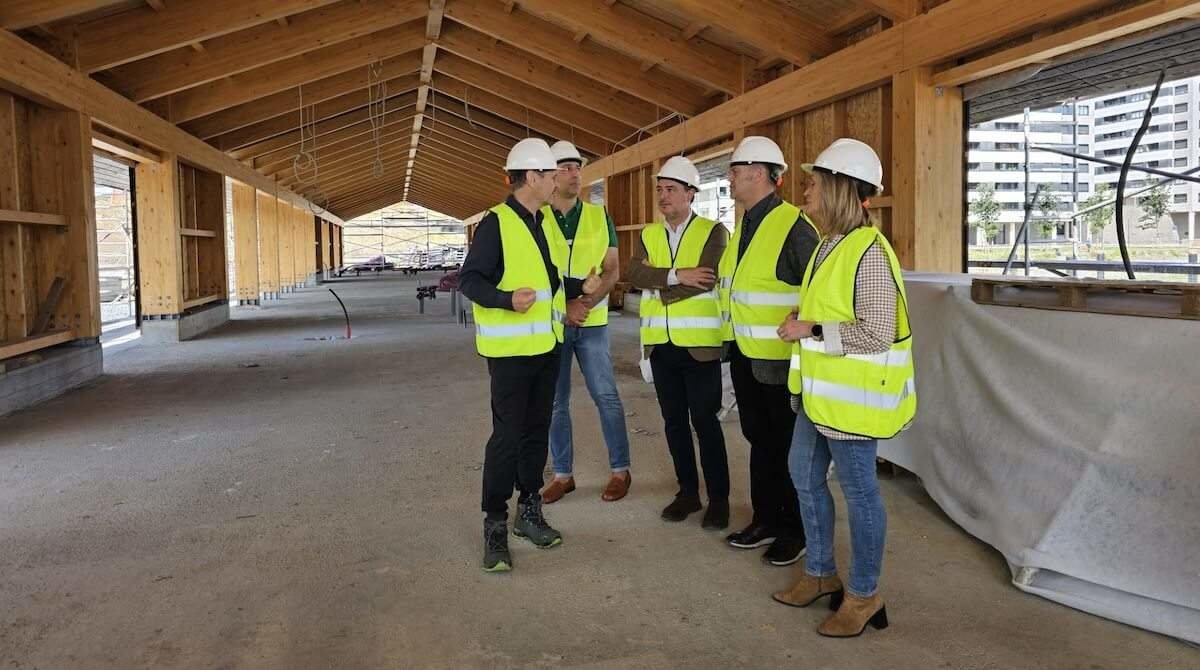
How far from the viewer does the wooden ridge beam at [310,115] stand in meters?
15.9

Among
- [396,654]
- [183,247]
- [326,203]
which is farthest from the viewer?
[326,203]

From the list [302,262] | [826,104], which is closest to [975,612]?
[826,104]

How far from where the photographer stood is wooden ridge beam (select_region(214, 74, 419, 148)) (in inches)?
627

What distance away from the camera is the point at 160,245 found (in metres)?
12.9

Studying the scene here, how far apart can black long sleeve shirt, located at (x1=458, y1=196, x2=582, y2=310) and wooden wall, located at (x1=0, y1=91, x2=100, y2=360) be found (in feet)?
21.0

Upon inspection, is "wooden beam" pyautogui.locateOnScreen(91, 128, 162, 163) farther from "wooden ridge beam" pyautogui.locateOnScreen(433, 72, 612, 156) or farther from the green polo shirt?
the green polo shirt

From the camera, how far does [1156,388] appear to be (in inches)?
124

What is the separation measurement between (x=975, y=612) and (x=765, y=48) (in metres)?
6.98

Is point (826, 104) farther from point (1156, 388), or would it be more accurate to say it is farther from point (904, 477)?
point (1156, 388)

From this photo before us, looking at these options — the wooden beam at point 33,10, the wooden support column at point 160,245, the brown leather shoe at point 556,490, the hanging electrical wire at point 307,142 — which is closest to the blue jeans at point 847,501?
the brown leather shoe at point 556,490

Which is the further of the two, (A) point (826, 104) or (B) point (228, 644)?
(A) point (826, 104)

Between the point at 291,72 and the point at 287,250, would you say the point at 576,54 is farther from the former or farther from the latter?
the point at 287,250

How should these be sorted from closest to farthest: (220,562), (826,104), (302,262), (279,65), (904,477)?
1. (220,562)
2. (904,477)
3. (826,104)
4. (279,65)
5. (302,262)

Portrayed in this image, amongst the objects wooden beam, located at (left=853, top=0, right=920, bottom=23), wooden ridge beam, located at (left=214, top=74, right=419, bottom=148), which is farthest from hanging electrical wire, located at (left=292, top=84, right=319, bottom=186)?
wooden beam, located at (left=853, top=0, right=920, bottom=23)
